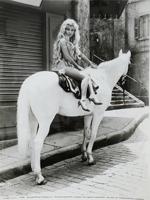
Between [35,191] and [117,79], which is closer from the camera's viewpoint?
[35,191]

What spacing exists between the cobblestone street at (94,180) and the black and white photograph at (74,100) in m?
0.01

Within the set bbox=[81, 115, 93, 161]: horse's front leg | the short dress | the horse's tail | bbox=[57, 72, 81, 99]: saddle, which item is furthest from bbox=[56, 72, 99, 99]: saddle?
bbox=[81, 115, 93, 161]: horse's front leg

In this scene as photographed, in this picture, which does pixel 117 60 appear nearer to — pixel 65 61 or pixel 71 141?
pixel 65 61

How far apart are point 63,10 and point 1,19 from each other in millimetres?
1225

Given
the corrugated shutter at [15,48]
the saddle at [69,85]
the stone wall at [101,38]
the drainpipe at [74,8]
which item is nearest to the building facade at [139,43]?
the stone wall at [101,38]

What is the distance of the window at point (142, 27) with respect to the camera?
384cm

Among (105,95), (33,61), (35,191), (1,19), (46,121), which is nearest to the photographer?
(35,191)

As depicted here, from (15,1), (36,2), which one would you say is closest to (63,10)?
(36,2)

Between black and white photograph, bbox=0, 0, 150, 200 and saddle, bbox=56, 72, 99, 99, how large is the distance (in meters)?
0.01

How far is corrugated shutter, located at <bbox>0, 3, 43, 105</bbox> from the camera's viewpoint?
4977 millimetres

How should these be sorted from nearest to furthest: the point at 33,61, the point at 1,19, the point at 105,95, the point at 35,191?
the point at 35,191
the point at 105,95
the point at 1,19
the point at 33,61

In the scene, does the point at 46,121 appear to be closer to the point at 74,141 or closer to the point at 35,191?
the point at 35,191

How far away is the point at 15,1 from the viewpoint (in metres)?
5.01

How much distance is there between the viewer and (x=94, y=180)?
156 inches
